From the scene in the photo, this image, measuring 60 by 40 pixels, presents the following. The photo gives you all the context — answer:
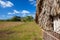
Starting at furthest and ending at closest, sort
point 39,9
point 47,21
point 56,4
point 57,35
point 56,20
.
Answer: point 39,9 < point 47,21 < point 56,20 < point 56,4 < point 57,35

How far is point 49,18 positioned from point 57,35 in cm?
131

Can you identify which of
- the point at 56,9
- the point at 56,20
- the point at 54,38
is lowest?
the point at 54,38

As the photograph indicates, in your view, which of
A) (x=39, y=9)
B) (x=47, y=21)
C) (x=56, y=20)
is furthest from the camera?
(x=39, y=9)

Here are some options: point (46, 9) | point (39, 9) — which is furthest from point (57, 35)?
point (39, 9)

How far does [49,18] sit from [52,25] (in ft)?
0.50

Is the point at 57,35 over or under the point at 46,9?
under

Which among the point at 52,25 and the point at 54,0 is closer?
the point at 54,0

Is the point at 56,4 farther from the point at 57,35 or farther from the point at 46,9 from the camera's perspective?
the point at 57,35

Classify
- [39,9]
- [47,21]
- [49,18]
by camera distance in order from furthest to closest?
[39,9] < [47,21] < [49,18]

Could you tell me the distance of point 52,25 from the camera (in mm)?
3066

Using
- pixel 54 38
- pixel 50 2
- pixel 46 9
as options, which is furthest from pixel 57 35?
pixel 46 9

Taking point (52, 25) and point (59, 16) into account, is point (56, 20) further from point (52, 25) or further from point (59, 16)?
point (52, 25)

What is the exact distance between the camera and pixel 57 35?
1.71 meters

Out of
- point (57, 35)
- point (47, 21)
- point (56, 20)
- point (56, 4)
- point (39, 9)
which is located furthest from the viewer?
point (39, 9)
